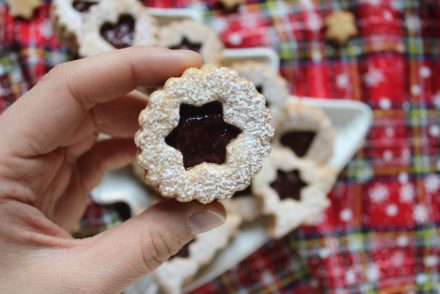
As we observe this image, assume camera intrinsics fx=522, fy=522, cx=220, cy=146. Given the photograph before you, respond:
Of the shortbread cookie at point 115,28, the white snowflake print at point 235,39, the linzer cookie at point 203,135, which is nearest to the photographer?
the linzer cookie at point 203,135

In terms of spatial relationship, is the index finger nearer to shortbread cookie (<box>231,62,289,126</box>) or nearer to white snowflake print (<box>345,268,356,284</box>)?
shortbread cookie (<box>231,62,289,126</box>)

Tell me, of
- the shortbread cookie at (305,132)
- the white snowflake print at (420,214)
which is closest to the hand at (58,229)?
the shortbread cookie at (305,132)

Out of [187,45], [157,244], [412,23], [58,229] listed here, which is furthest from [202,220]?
[412,23]

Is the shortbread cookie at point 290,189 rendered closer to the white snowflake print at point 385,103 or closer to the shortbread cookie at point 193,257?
the shortbread cookie at point 193,257

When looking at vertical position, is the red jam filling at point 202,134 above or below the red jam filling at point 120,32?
below

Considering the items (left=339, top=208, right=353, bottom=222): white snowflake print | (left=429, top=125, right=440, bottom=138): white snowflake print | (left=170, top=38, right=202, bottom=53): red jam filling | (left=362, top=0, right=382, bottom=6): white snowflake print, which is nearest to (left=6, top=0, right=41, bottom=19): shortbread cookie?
(left=170, top=38, right=202, bottom=53): red jam filling

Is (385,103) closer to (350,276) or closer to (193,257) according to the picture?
(350,276)

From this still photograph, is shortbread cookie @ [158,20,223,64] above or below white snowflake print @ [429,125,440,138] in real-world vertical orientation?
above
